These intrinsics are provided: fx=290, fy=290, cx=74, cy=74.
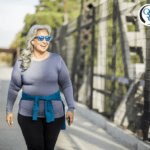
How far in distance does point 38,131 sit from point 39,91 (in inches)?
15.5

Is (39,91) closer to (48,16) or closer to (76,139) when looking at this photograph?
(76,139)

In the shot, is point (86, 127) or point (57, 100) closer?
point (57, 100)

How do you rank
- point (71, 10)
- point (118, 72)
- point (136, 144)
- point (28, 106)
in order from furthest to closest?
point (71, 10) < point (118, 72) < point (136, 144) < point (28, 106)

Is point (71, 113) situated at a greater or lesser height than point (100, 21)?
lesser

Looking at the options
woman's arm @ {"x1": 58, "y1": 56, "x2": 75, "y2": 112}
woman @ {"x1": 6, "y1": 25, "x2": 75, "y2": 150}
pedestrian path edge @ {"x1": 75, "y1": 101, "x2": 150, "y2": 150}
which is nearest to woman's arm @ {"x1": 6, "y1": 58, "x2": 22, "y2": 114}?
woman @ {"x1": 6, "y1": 25, "x2": 75, "y2": 150}

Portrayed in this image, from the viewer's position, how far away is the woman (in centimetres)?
281

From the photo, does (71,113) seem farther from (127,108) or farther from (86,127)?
(86,127)

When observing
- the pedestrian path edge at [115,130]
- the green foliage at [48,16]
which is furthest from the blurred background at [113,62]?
the green foliage at [48,16]

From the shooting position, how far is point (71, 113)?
3004 mm

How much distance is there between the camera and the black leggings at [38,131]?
2824mm

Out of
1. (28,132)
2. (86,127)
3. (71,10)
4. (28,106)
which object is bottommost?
(86,127)

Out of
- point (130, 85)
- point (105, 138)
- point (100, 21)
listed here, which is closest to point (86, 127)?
point (105, 138)

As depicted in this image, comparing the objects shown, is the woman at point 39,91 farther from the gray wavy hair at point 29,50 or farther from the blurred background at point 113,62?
the blurred background at point 113,62

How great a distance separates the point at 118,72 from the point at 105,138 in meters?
1.91
